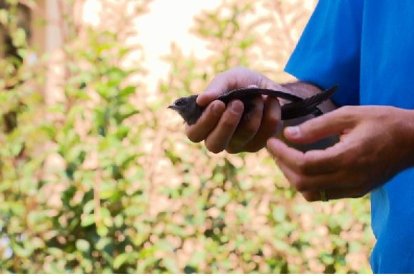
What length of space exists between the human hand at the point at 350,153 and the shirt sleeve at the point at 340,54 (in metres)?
0.57

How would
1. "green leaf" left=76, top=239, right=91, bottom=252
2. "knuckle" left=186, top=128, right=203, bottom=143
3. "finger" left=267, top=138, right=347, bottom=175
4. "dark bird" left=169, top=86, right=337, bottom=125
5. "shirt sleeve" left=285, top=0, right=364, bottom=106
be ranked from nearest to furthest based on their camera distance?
1. "finger" left=267, top=138, right=347, bottom=175
2. "dark bird" left=169, top=86, right=337, bottom=125
3. "knuckle" left=186, top=128, right=203, bottom=143
4. "shirt sleeve" left=285, top=0, right=364, bottom=106
5. "green leaf" left=76, top=239, right=91, bottom=252

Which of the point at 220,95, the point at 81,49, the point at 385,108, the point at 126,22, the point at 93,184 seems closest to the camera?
the point at 385,108

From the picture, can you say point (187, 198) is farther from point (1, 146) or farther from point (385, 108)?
point (385, 108)

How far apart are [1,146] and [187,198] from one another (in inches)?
31.0

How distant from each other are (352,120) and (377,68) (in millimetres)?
458

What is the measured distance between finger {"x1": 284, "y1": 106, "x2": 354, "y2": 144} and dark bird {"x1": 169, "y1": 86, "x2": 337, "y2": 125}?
175mm

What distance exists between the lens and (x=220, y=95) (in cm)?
178

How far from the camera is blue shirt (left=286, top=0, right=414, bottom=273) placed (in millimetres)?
1868

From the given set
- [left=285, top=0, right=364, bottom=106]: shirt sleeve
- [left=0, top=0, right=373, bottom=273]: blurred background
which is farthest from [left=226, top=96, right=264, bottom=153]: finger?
[left=0, top=0, right=373, bottom=273]: blurred background

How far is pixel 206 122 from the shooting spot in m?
1.79

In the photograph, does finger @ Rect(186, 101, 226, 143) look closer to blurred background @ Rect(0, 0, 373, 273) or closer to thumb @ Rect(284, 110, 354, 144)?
thumb @ Rect(284, 110, 354, 144)

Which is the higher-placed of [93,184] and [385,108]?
[385,108]

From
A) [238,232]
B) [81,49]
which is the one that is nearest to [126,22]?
[81,49]

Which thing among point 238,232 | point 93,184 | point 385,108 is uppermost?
point 385,108
